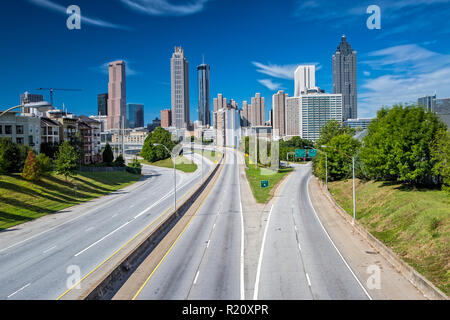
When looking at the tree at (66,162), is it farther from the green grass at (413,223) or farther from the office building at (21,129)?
the green grass at (413,223)

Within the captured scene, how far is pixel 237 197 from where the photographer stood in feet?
167

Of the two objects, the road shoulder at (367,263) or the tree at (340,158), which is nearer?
the road shoulder at (367,263)

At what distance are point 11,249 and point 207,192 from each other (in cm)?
3343

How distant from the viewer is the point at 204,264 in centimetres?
2109

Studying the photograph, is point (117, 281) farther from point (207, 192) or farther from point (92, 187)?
point (92, 187)

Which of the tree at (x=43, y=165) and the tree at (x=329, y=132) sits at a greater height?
the tree at (x=329, y=132)

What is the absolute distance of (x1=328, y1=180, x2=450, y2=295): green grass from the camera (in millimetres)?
19875

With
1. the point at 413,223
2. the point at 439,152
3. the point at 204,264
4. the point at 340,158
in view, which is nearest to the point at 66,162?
the point at 204,264

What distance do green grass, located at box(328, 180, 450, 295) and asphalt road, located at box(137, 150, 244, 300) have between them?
11430 mm

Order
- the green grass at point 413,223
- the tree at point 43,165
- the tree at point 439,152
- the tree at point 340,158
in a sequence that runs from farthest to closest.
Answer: the tree at point 340,158 < the tree at point 43,165 < the tree at point 439,152 < the green grass at point 413,223

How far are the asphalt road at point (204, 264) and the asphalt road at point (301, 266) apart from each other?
5.73ft

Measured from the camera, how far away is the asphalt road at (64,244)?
61.3 ft

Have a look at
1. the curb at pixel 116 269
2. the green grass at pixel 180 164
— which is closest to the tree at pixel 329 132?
the green grass at pixel 180 164
